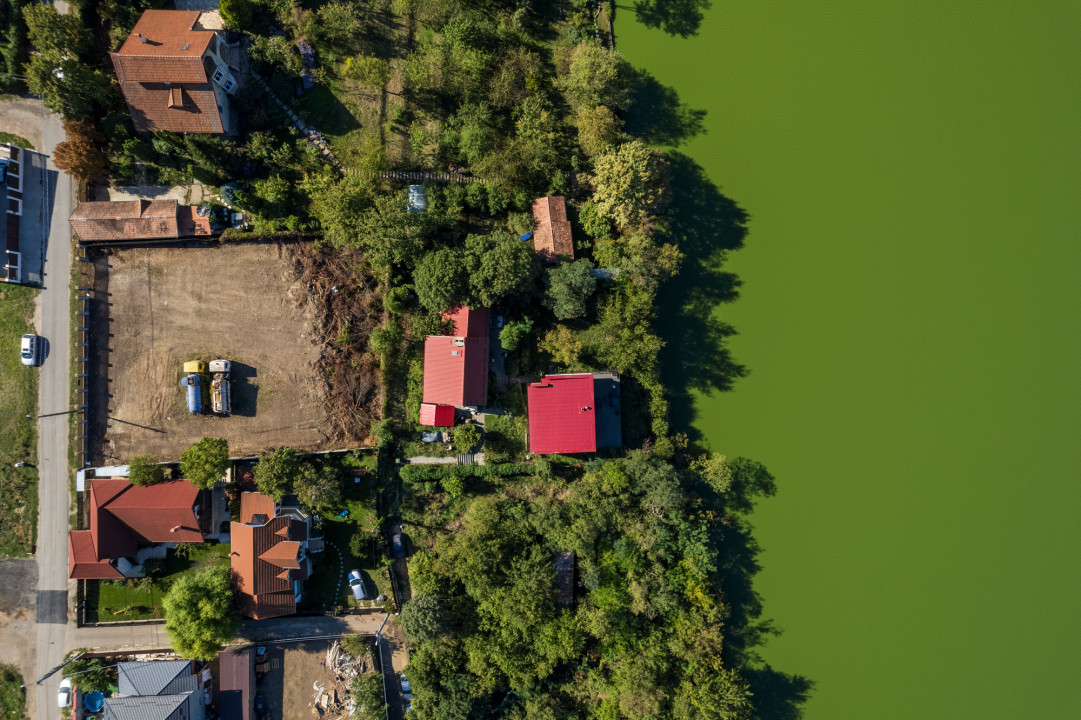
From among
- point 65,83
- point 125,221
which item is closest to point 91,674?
point 125,221

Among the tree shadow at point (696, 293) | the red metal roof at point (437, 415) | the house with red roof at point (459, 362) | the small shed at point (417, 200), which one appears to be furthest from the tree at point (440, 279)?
the tree shadow at point (696, 293)

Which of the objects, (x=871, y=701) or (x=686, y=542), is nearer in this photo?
(x=686, y=542)

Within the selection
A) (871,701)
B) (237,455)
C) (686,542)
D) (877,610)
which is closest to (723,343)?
(686,542)

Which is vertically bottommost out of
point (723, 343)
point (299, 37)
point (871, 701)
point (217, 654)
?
point (871, 701)

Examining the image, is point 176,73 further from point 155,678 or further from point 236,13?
point 155,678

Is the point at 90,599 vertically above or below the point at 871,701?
above

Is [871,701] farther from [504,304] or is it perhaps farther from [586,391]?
[504,304]

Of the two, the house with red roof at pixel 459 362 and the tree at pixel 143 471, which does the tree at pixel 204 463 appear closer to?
the tree at pixel 143 471
